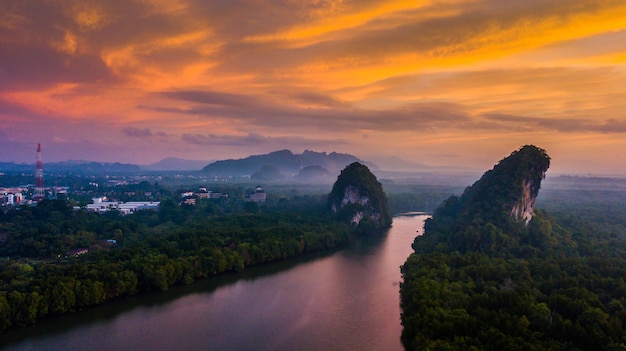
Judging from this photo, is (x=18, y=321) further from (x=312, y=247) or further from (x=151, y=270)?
(x=312, y=247)

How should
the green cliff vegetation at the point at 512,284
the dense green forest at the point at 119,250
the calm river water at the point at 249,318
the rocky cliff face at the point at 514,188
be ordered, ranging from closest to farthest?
the green cliff vegetation at the point at 512,284
the calm river water at the point at 249,318
the dense green forest at the point at 119,250
the rocky cliff face at the point at 514,188

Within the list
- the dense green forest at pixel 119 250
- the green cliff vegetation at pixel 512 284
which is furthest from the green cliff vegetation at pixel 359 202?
the green cliff vegetation at pixel 512 284

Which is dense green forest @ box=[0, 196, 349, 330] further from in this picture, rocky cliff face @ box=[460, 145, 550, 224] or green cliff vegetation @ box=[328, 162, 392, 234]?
rocky cliff face @ box=[460, 145, 550, 224]

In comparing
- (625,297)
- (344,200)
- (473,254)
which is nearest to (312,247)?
(473,254)

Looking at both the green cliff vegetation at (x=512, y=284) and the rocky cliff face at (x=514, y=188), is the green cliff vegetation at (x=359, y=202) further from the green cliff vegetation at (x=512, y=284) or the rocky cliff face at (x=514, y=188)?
the rocky cliff face at (x=514, y=188)

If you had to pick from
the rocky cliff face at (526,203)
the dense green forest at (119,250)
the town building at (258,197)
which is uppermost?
the rocky cliff face at (526,203)

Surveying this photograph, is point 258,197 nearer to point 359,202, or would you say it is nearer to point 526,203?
point 359,202
